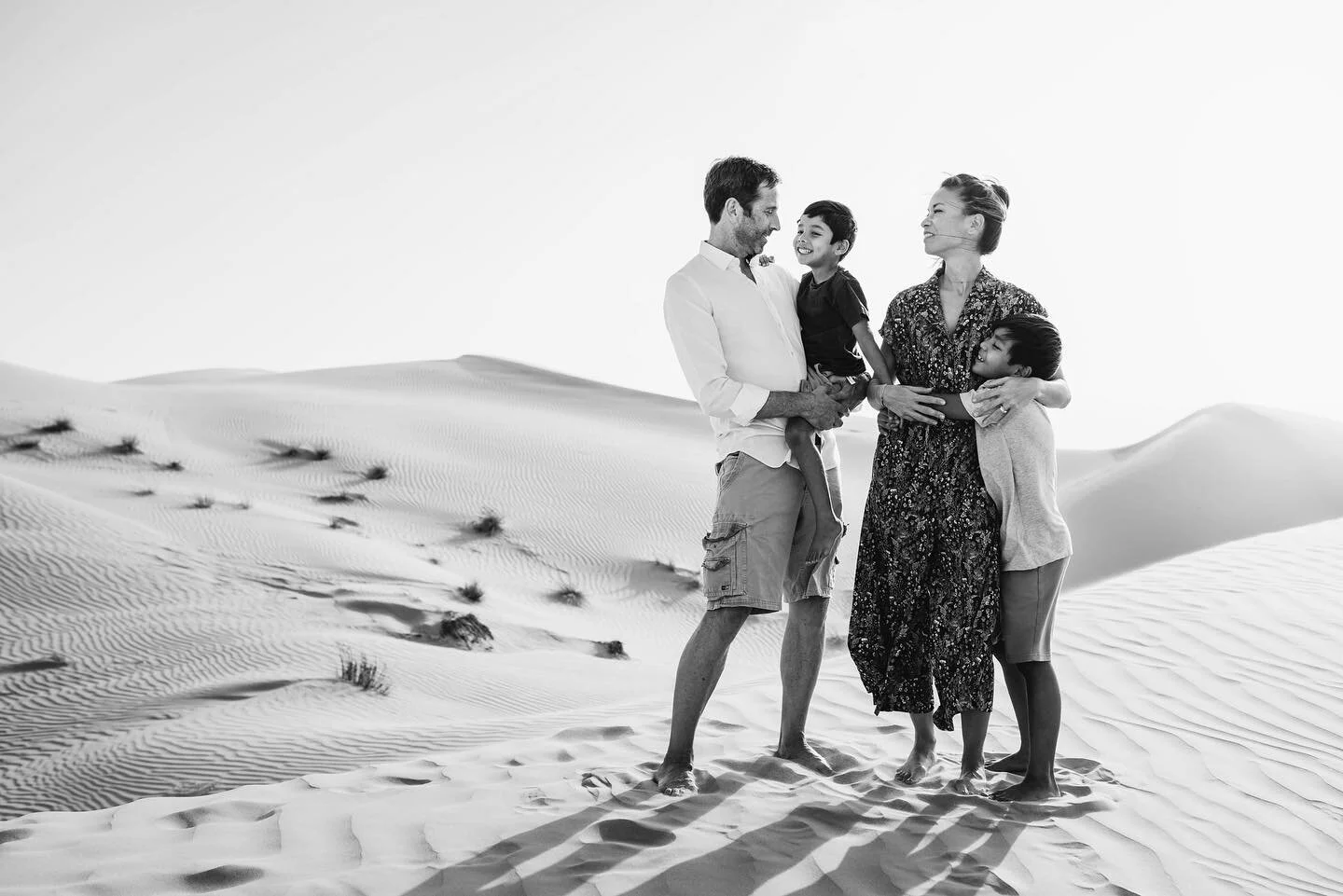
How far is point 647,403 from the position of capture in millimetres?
30469

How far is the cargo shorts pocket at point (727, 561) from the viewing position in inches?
165

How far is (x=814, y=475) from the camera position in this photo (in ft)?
14.0

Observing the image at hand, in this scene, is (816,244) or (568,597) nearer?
(816,244)

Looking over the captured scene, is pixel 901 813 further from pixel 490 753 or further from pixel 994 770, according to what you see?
pixel 490 753

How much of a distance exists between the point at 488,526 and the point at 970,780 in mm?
13105

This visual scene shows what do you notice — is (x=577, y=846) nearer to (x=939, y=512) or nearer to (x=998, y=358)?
(x=939, y=512)

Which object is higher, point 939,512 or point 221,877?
point 939,512

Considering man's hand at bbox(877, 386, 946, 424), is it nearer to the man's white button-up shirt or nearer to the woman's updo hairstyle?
the man's white button-up shirt

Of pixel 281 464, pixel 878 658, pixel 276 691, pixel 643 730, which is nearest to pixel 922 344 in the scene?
pixel 878 658

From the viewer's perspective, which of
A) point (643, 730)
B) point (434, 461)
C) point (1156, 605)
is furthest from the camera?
point (434, 461)

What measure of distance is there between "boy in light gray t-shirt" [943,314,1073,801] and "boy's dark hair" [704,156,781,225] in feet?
3.41

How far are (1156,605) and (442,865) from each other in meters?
5.40

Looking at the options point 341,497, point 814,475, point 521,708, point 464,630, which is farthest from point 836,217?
point 341,497

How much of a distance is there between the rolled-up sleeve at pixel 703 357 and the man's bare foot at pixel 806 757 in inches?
54.6
